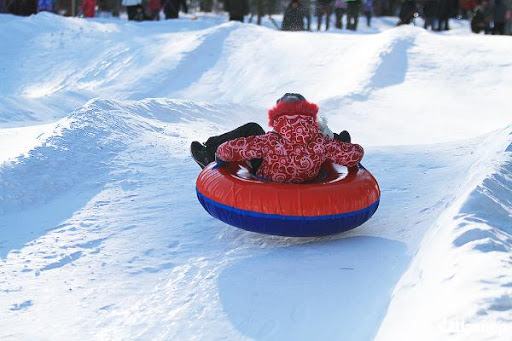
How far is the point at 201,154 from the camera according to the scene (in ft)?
19.2

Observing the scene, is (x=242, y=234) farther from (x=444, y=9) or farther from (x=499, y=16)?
(x=444, y=9)

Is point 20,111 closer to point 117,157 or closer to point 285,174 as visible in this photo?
point 117,157

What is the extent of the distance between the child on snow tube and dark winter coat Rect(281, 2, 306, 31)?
12.6 metres

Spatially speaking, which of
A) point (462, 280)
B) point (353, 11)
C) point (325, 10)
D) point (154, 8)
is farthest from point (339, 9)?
point (462, 280)

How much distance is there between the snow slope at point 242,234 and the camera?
361 centimetres

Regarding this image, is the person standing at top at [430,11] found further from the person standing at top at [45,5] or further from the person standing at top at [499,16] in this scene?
the person standing at top at [45,5]

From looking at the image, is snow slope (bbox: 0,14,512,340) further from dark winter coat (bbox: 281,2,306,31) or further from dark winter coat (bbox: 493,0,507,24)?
dark winter coat (bbox: 493,0,507,24)

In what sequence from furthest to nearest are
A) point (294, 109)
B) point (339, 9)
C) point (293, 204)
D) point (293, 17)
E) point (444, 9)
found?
point (444, 9) < point (339, 9) < point (293, 17) < point (294, 109) < point (293, 204)

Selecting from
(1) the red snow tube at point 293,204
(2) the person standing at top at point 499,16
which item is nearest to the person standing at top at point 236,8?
(2) the person standing at top at point 499,16

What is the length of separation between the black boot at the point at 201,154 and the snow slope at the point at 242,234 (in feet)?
0.98

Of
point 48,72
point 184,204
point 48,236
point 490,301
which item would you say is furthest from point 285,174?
point 48,72

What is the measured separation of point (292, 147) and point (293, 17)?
13.0 metres

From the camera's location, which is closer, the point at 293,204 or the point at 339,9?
the point at 293,204

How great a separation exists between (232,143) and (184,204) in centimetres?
99
